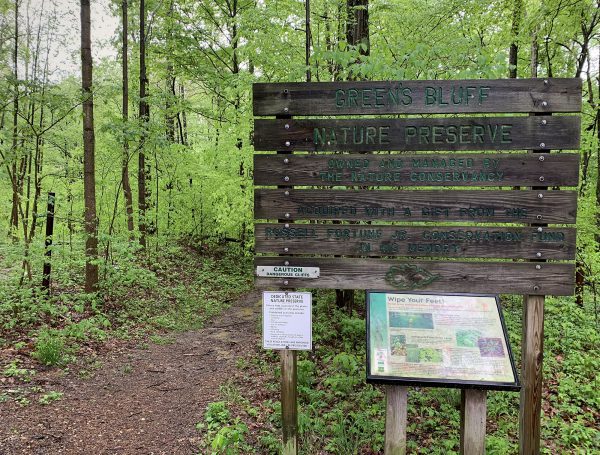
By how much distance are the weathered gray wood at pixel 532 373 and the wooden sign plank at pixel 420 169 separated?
1.09 metres

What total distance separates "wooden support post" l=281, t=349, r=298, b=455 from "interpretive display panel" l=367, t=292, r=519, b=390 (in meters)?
0.92

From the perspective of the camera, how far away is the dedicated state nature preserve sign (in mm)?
3479

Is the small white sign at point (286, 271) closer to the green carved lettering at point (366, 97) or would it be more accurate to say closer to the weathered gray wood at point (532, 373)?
the green carved lettering at point (366, 97)

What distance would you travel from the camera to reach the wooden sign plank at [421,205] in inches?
139

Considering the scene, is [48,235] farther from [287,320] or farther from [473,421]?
[473,421]

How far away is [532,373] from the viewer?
3.61 m

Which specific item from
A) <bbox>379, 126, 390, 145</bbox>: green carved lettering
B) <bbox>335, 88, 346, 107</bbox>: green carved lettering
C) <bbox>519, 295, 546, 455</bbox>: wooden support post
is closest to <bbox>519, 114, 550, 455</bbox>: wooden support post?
<bbox>519, 295, 546, 455</bbox>: wooden support post

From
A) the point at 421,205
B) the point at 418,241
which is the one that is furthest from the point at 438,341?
the point at 421,205

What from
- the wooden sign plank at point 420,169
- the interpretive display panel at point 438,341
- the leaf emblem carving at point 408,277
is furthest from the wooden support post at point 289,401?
the wooden sign plank at point 420,169

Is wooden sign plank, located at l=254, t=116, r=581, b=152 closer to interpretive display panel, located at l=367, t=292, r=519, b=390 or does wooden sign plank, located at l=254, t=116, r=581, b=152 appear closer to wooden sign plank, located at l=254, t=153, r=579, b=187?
wooden sign plank, located at l=254, t=153, r=579, b=187

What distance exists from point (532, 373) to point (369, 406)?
83.5 inches

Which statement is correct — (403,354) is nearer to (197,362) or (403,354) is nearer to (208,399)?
(208,399)

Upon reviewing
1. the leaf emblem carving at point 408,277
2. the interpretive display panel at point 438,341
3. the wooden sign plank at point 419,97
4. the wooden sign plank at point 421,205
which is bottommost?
the interpretive display panel at point 438,341

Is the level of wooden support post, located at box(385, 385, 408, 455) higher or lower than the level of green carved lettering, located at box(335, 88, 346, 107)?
lower
